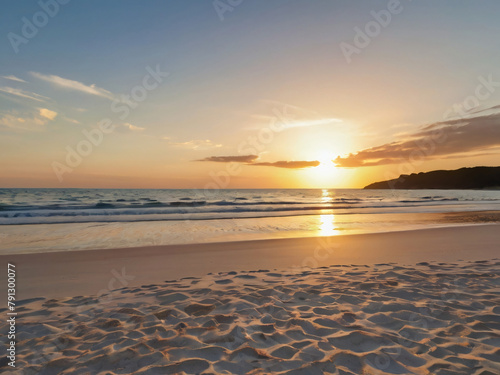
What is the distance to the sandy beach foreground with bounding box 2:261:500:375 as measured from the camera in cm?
306

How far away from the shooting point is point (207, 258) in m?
8.35

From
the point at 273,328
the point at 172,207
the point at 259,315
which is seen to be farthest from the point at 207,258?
the point at 172,207

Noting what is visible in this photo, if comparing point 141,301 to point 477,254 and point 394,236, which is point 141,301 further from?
point 394,236

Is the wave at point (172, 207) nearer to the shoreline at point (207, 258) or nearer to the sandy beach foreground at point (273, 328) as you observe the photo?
the shoreline at point (207, 258)

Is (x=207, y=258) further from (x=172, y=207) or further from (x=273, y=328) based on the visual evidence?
(x=172, y=207)

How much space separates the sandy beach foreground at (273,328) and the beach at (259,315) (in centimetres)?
2

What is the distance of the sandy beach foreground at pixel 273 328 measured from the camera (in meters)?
3.06

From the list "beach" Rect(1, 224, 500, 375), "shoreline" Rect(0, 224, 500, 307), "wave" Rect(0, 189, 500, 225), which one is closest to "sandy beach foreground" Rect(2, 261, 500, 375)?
"beach" Rect(1, 224, 500, 375)

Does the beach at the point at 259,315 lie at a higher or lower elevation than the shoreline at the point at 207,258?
higher

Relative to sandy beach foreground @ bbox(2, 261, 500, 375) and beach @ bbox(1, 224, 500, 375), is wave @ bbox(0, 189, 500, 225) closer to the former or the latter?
beach @ bbox(1, 224, 500, 375)

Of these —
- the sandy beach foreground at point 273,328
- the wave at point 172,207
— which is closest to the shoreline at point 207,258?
the sandy beach foreground at point 273,328

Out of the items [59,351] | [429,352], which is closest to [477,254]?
[429,352]

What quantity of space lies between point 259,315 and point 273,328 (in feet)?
1.42

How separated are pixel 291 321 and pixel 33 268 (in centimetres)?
666
